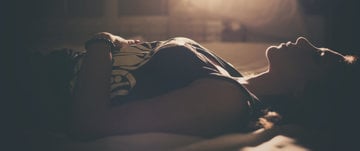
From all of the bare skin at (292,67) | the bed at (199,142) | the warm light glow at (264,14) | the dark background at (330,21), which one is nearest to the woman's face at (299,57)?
the bare skin at (292,67)

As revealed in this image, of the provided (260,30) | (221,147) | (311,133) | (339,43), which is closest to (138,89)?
(221,147)

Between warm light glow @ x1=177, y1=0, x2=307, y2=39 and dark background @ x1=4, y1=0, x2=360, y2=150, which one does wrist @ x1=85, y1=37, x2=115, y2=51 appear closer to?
dark background @ x1=4, y1=0, x2=360, y2=150

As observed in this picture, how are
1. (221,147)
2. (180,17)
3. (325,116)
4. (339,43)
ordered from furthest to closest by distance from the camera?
(180,17)
(339,43)
(325,116)
(221,147)

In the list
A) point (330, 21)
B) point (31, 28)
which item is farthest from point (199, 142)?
point (31, 28)

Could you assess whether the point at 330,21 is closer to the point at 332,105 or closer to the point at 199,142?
the point at 332,105

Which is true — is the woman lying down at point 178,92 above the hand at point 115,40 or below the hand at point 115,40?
below

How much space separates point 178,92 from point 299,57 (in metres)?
0.58

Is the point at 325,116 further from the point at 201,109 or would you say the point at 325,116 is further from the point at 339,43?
the point at 339,43

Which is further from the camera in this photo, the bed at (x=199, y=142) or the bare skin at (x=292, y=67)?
the bare skin at (x=292, y=67)

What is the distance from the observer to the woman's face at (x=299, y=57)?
1.63 metres

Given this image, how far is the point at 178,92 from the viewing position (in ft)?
4.66

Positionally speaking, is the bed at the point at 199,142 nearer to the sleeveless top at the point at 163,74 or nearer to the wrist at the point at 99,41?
the sleeveless top at the point at 163,74

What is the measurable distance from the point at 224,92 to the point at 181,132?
215mm

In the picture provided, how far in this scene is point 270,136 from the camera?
157cm
